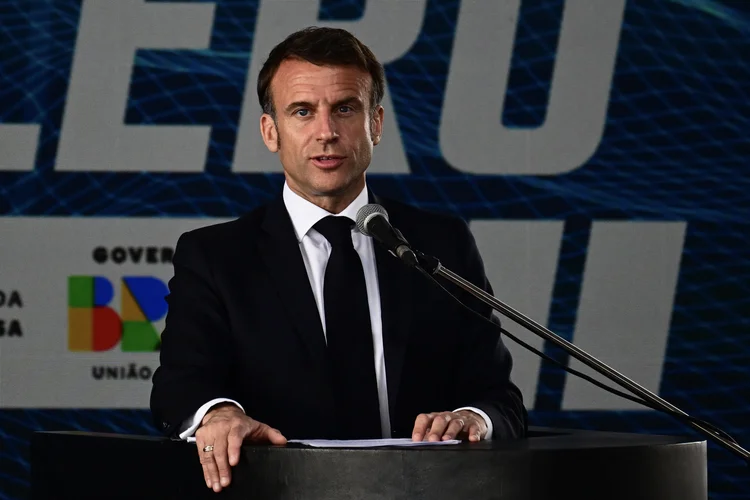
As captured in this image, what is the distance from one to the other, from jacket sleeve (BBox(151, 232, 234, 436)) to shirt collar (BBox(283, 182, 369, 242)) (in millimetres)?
195

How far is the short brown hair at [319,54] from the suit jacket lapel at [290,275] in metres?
0.22

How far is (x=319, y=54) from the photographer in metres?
2.14

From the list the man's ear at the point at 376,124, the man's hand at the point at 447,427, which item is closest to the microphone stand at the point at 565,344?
the man's hand at the point at 447,427

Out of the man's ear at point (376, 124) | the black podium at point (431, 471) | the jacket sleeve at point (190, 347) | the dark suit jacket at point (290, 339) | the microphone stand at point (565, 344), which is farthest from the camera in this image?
the man's ear at point (376, 124)

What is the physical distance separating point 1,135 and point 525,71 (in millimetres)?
1940

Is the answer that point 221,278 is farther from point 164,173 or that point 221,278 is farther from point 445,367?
point 164,173

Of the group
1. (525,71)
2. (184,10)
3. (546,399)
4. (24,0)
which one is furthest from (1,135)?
(546,399)

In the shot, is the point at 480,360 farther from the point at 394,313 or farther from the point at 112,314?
the point at 112,314

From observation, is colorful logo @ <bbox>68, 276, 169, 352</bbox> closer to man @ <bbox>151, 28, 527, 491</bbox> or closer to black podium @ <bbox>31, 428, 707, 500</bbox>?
man @ <bbox>151, 28, 527, 491</bbox>

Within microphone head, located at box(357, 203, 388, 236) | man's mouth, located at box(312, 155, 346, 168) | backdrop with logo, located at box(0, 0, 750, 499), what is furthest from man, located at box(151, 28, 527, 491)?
backdrop with logo, located at box(0, 0, 750, 499)

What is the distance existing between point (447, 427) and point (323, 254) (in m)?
0.54

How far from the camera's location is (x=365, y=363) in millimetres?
2074

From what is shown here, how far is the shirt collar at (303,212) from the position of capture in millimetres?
2186

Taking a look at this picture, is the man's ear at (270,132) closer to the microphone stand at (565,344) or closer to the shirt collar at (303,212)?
the shirt collar at (303,212)
